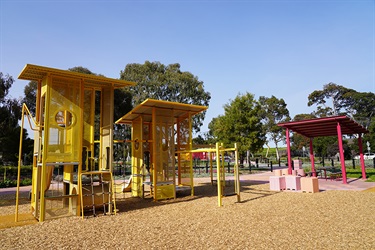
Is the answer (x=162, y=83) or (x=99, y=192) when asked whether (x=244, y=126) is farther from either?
(x=99, y=192)

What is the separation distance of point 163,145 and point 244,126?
53.8ft

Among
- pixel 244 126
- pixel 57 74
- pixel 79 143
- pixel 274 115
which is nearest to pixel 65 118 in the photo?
pixel 79 143

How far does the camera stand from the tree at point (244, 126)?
25.4 m

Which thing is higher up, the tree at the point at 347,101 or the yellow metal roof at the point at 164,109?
the tree at the point at 347,101

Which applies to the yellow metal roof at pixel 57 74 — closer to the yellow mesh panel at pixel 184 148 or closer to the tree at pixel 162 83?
the yellow mesh panel at pixel 184 148

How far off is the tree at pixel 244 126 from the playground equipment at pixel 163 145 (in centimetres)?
1489

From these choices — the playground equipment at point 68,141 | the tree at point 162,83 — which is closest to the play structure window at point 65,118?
the playground equipment at point 68,141

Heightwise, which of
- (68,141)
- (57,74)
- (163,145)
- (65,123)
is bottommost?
(163,145)

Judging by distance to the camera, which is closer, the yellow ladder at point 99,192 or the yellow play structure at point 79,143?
the yellow play structure at point 79,143

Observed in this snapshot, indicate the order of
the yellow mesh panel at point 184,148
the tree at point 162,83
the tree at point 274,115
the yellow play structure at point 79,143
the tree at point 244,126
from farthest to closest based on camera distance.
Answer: the tree at point 274,115 < the tree at point 162,83 < the tree at point 244,126 < the yellow mesh panel at point 184,148 < the yellow play structure at point 79,143

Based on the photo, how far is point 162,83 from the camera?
32.7 meters

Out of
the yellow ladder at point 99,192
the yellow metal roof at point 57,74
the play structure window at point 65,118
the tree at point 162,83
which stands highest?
the tree at point 162,83

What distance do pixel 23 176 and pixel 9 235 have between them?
56.6ft

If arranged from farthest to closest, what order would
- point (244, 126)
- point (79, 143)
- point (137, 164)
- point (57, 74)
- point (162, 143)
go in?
point (244, 126) → point (137, 164) → point (162, 143) → point (79, 143) → point (57, 74)
